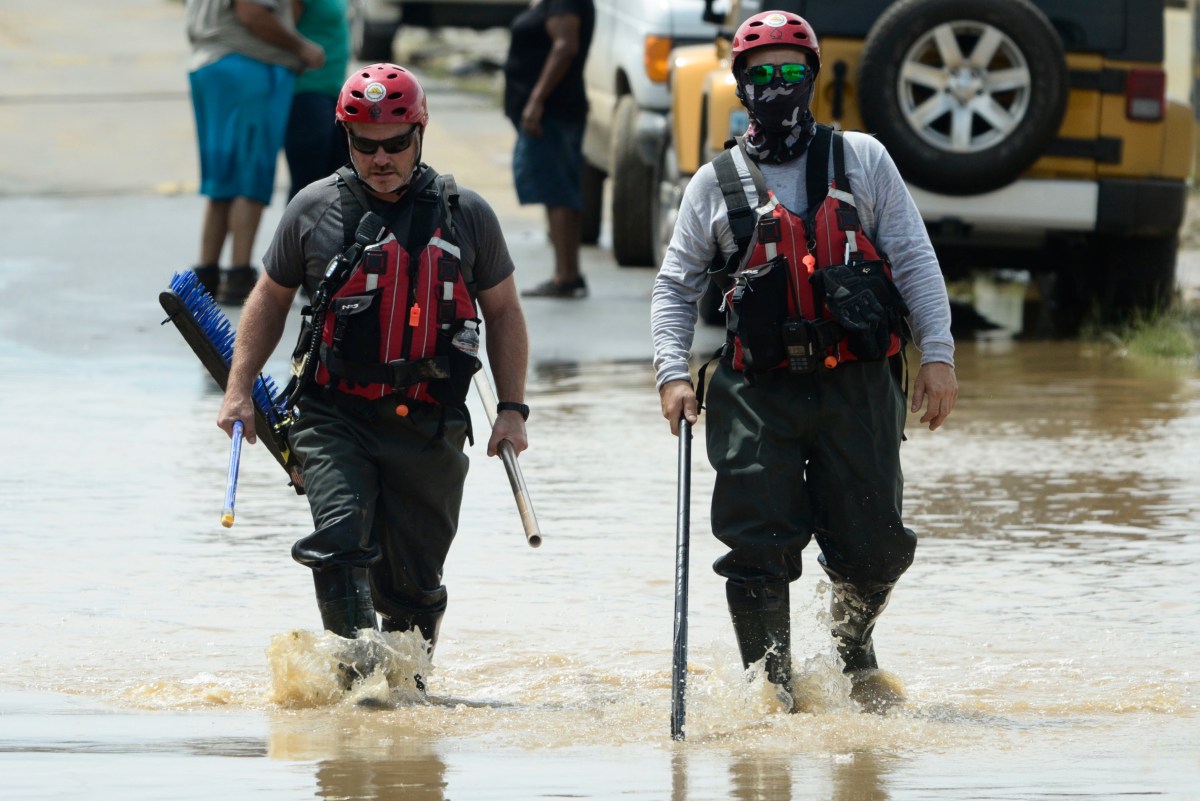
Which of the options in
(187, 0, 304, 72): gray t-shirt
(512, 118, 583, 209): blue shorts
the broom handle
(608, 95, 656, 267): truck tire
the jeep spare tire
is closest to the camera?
the broom handle

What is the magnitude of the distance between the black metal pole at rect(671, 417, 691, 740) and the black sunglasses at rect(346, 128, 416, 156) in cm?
93

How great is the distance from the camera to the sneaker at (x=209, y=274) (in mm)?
11688

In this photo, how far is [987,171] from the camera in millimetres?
10820

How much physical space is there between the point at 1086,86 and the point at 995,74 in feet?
1.72

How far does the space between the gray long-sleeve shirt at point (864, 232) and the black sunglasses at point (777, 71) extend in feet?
0.59

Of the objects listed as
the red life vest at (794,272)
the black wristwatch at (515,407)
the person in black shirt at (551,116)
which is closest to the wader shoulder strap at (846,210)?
the red life vest at (794,272)

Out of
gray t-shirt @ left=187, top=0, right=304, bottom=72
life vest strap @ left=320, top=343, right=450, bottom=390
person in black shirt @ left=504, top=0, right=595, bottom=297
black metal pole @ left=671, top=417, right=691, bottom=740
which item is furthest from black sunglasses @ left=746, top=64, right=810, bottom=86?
person in black shirt @ left=504, top=0, right=595, bottom=297

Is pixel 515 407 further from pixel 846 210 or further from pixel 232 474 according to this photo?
pixel 846 210

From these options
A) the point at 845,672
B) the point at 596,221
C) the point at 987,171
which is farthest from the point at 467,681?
the point at 596,221

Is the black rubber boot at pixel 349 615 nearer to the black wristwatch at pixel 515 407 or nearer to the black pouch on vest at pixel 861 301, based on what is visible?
the black wristwatch at pixel 515 407

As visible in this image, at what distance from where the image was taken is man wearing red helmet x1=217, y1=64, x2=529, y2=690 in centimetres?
542

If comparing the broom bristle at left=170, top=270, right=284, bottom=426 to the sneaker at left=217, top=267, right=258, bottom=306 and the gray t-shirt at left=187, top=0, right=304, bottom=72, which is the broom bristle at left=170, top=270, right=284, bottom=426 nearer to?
the sneaker at left=217, top=267, right=258, bottom=306

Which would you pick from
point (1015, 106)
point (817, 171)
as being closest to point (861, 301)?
point (817, 171)

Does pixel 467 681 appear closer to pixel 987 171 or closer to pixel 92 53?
pixel 987 171
